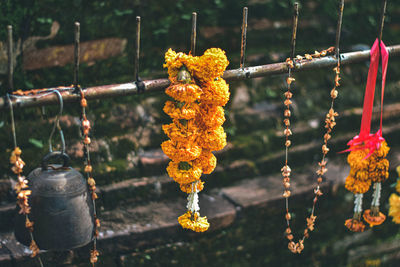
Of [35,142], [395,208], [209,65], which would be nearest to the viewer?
[209,65]

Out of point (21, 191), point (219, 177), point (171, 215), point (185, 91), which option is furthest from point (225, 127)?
point (21, 191)

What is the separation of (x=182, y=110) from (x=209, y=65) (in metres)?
0.20

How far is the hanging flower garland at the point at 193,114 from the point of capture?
72.9 inches

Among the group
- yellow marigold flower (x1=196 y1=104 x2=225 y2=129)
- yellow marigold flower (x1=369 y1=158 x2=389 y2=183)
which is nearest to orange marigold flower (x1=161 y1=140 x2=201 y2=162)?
yellow marigold flower (x1=196 y1=104 x2=225 y2=129)

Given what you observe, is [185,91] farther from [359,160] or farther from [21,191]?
[359,160]

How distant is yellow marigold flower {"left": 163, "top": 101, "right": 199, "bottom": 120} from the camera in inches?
73.4

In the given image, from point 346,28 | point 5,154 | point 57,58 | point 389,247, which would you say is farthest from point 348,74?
point 5,154

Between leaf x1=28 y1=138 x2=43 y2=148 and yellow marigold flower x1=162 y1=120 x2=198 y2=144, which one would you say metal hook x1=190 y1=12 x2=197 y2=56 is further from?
leaf x1=28 y1=138 x2=43 y2=148

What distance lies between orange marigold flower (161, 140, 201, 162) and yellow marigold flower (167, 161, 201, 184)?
0.06 metres

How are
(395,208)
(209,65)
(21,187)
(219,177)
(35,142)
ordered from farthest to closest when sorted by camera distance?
(219,177) → (35,142) → (395,208) → (209,65) → (21,187)

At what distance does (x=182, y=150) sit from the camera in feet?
6.27

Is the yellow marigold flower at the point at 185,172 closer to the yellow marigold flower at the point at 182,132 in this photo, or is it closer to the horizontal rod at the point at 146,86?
the yellow marigold flower at the point at 182,132

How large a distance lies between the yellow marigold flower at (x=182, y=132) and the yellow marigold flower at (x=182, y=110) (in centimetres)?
5

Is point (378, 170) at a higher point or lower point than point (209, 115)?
lower
